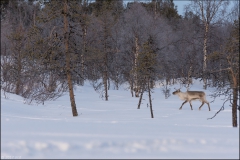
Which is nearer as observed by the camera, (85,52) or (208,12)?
(85,52)

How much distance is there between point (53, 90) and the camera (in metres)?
25.2

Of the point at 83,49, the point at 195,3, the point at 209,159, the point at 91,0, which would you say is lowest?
the point at 209,159

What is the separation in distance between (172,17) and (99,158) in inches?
2117

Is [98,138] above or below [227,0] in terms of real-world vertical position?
below

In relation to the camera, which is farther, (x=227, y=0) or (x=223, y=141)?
(x=227, y=0)

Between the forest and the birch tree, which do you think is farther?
the birch tree

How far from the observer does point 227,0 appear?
3809 cm

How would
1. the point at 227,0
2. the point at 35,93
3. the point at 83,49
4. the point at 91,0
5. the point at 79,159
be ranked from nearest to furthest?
the point at 79,159
the point at 83,49
the point at 35,93
the point at 227,0
the point at 91,0

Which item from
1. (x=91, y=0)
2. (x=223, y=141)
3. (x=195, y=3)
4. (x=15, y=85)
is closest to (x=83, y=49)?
(x=15, y=85)

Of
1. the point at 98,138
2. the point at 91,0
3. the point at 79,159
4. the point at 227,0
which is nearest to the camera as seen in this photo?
the point at 79,159

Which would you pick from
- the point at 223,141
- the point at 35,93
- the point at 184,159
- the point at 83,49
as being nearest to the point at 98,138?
the point at 184,159

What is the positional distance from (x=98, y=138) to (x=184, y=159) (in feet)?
7.39

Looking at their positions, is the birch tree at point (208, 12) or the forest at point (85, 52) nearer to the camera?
the forest at point (85, 52)

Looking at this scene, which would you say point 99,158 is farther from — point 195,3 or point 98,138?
point 195,3
